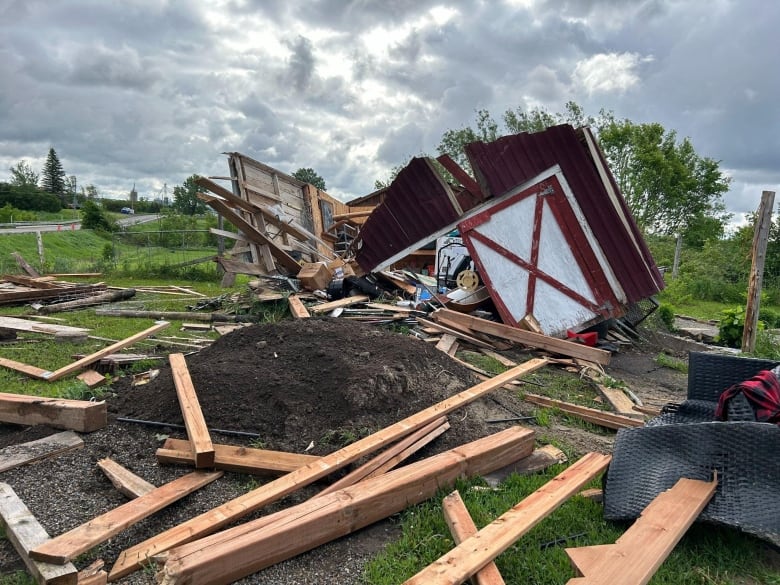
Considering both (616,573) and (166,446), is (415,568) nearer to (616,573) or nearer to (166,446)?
(616,573)

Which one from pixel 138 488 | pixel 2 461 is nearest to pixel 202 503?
pixel 138 488

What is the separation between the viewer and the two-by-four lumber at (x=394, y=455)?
343 centimetres

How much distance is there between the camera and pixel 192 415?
4.03m

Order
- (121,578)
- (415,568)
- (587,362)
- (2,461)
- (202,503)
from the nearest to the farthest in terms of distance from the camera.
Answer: (121,578) → (415,568) → (202,503) → (2,461) → (587,362)

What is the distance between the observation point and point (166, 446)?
3844mm

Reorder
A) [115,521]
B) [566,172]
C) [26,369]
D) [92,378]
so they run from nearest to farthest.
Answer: [115,521] < [92,378] < [26,369] < [566,172]

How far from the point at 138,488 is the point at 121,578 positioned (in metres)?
0.87

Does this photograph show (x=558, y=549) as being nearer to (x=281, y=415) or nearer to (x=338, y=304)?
(x=281, y=415)

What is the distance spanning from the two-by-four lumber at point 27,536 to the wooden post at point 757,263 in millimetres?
9190

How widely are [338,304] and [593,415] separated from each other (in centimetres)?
551

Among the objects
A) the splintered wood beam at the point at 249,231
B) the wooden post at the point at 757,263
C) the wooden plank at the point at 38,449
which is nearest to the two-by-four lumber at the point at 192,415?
the wooden plank at the point at 38,449

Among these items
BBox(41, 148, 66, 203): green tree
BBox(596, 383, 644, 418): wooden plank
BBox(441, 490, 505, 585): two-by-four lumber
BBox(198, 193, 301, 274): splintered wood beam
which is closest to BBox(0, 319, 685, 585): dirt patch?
BBox(441, 490, 505, 585): two-by-four lumber

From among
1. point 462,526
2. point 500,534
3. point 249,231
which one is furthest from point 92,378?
point 249,231

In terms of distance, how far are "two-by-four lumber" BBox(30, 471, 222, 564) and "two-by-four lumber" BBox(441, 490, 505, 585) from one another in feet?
5.42
